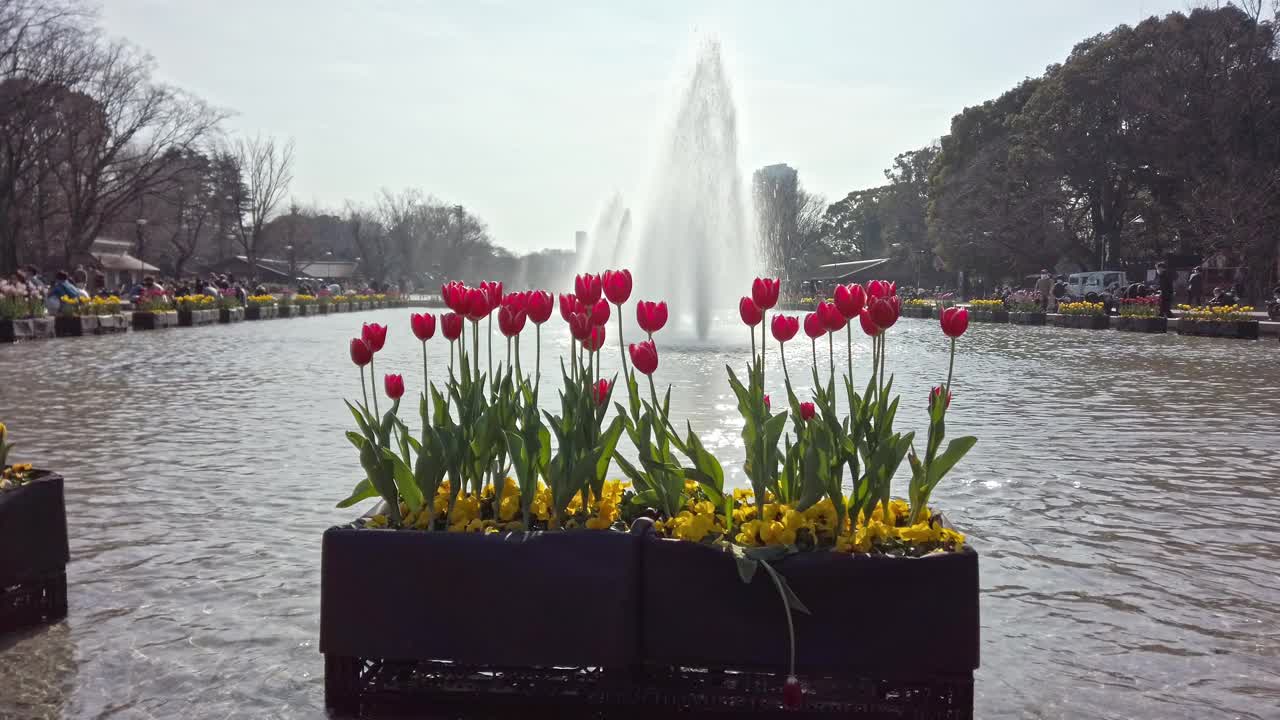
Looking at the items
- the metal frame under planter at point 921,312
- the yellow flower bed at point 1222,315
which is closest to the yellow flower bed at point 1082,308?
the yellow flower bed at point 1222,315

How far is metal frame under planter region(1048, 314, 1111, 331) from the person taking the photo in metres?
33.2

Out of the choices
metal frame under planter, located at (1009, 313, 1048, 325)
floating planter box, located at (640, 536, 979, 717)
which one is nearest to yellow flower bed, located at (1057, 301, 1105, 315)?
metal frame under planter, located at (1009, 313, 1048, 325)

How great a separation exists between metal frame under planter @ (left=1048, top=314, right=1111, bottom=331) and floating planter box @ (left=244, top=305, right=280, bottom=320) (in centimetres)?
3030

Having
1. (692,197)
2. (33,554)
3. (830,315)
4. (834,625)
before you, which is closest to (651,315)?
(830,315)

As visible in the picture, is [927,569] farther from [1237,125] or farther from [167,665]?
[1237,125]

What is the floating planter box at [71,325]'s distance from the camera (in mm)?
25141

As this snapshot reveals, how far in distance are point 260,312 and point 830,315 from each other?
41.4m

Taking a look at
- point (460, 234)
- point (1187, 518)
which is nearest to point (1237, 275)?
point (1187, 518)

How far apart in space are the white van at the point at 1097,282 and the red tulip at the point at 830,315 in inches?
1944

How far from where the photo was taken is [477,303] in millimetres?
3545

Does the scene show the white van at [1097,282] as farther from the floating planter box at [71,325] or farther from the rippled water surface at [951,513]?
the floating planter box at [71,325]

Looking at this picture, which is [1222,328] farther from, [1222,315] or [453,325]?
[453,325]

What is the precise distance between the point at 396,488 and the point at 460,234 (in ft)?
393

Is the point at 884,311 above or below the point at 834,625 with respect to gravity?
above
